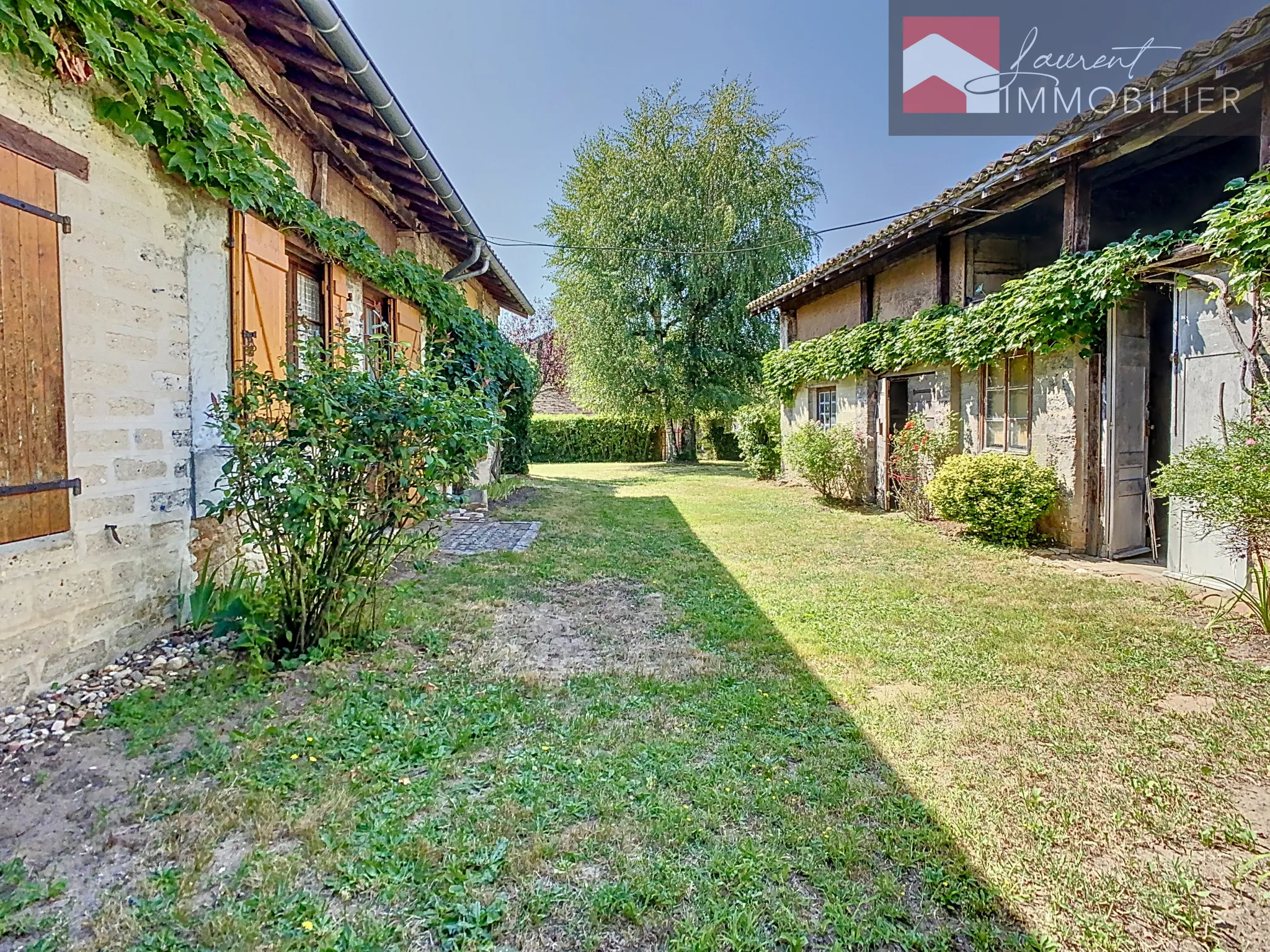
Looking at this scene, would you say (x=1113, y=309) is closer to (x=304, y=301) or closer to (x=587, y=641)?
(x=587, y=641)

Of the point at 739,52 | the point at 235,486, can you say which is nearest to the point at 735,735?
the point at 235,486

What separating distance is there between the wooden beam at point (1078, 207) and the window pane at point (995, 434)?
6.43ft

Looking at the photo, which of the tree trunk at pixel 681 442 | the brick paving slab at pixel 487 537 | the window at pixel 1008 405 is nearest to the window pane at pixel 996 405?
the window at pixel 1008 405

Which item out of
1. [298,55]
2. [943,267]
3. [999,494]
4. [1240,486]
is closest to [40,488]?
[298,55]

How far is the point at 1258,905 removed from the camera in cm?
173

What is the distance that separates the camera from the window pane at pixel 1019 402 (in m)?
6.76

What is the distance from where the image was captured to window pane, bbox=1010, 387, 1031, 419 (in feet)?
22.2

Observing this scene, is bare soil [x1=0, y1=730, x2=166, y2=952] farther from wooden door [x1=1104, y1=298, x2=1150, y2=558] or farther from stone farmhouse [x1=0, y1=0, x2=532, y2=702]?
wooden door [x1=1104, y1=298, x2=1150, y2=558]

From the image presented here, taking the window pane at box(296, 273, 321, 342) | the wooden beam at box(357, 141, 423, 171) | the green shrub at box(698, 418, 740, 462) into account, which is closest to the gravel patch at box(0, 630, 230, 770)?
the window pane at box(296, 273, 321, 342)

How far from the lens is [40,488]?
103 inches

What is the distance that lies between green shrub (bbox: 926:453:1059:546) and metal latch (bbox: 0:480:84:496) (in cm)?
714

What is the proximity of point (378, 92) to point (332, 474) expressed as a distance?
2.71m

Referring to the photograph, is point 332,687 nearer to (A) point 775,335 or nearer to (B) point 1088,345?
(B) point 1088,345

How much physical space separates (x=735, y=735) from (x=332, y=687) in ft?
6.20
